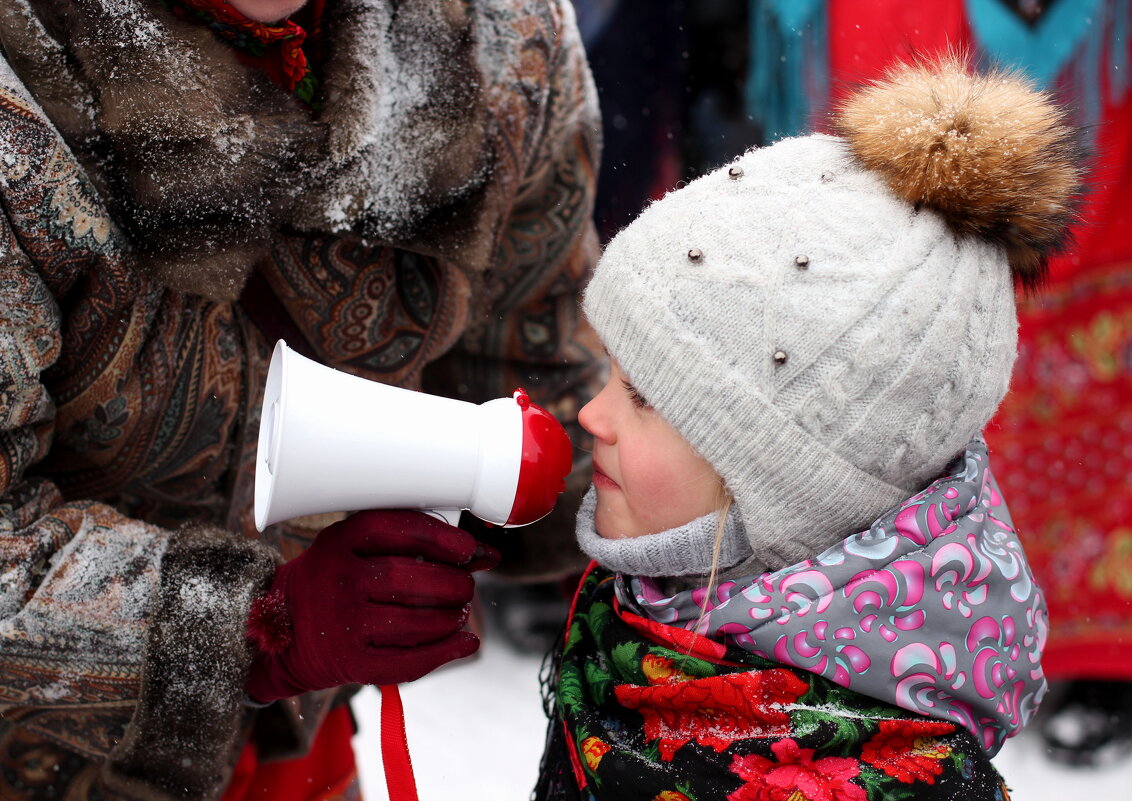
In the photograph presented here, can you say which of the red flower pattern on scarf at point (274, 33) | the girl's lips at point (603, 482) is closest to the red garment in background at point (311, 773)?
the girl's lips at point (603, 482)

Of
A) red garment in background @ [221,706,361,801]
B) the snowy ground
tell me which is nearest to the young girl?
red garment in background @ [221,706,361,801]

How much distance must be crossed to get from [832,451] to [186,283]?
692 millimetres

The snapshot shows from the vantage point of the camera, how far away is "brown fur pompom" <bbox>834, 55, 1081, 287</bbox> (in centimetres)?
99

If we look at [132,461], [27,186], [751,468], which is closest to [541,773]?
[751,468]

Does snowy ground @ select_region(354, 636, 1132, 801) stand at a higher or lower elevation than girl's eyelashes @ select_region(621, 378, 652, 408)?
lower

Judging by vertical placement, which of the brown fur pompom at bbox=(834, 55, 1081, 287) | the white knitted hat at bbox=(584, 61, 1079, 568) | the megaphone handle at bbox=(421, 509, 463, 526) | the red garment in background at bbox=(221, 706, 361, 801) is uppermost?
the brown fur pompom at bbox=(834, 55, 1081, 287)

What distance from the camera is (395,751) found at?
108 centimetres

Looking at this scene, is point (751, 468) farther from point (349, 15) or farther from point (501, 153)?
point (349, 15)

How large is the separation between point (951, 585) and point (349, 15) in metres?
0.91

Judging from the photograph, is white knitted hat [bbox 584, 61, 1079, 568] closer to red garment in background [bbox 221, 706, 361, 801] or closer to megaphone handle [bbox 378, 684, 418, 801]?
megaphone handle [bbox 378, 684, 418, 801]

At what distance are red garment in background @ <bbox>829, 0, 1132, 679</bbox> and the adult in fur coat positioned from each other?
3.68 feet

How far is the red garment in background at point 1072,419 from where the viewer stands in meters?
2.16

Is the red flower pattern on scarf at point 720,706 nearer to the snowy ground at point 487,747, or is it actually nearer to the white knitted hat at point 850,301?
the white knitted hat at point 850,301

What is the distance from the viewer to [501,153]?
126 cm
